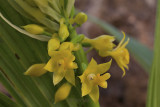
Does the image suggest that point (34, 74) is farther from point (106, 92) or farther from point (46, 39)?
point (106, 92)

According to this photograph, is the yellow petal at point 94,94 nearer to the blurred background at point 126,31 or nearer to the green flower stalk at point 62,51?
the green flower stalk at point 62,51

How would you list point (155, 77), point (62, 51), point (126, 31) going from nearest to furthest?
point (62, 51)
point (155, 77)
point (126, 31)

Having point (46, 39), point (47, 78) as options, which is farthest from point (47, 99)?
point (46, 39)

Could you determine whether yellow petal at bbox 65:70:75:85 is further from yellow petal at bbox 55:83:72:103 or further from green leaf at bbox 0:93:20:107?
green leaf at bbox 0:93:20:107

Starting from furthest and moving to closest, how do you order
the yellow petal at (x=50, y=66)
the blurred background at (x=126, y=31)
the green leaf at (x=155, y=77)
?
the blurred background at (x=126, y=31), the green leaf at (x=155, y=77), the yellow petal at (x=50, y=66)

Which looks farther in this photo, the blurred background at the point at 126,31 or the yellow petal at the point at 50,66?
the blurred background at the point at 126,31

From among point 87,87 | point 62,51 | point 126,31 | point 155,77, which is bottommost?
point 126,31

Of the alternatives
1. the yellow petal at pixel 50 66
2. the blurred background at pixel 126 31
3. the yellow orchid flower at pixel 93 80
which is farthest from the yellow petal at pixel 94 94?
the blurred background at pixel 126 31

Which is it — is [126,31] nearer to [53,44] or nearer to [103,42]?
Answer: [103,42]

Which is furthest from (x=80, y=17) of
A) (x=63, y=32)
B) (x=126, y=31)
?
(x=126, y=31)
